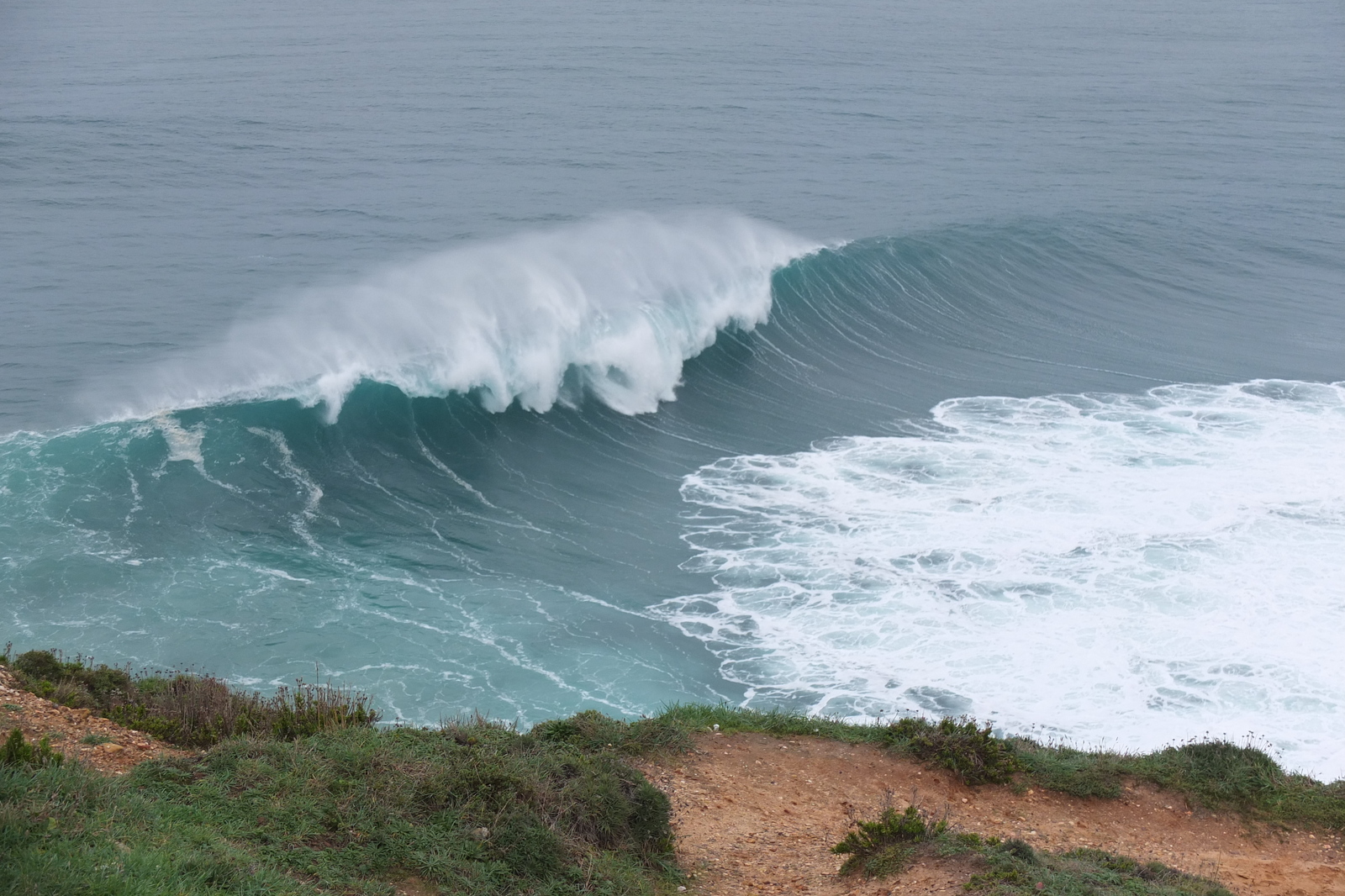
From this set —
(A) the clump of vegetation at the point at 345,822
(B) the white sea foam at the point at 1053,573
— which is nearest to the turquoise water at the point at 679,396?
(B) the white sea foam at the point at 1053,573

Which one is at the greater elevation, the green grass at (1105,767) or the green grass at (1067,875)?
the green grass at (1067,875)

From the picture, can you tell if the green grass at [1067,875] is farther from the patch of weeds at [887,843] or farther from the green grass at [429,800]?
the patch of weeds at [887,843]

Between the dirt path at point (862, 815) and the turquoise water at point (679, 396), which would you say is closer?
the dirt path at point (862, 815)

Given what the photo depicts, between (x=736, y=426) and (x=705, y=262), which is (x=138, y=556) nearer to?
(x=736, y=426)

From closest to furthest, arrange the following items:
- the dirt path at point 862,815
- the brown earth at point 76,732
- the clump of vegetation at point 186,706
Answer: the brown earth at point 76,732, the dirt path at point 862,815, the clump of vegetation at point 186,706

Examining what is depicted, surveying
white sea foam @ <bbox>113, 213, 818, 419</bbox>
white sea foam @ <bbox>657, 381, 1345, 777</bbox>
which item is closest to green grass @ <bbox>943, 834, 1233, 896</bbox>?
white sea foam @ <bbox>657, 381, 1345, 777</bbox>

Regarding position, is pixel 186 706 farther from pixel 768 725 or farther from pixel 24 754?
pixel 768 725

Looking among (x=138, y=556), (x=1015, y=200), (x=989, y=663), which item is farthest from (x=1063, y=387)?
(x=138, y=556)
